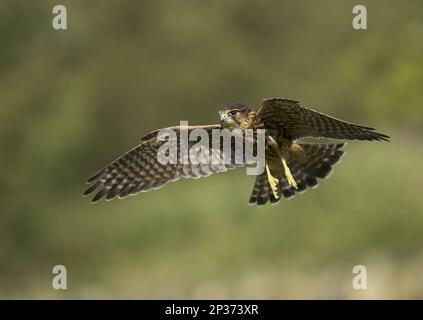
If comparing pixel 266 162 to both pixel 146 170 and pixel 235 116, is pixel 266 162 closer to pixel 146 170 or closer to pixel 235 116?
pixel 235 116

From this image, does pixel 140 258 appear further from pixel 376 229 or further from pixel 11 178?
pixel 11 178

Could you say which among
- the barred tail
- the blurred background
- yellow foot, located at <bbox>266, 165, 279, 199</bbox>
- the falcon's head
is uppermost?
the blurred background

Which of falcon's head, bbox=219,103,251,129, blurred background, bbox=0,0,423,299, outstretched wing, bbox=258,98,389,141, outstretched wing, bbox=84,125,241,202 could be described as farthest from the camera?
blurred background, bbox=0,0,423,299

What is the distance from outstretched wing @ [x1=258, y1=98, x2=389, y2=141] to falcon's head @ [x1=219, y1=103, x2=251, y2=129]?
13 centimetres

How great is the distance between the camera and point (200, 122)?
20469 millimetres

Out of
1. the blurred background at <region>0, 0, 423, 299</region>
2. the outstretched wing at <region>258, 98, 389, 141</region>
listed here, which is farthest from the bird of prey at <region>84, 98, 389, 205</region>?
the blurred background at <region>0, 0, 423, 299</region>

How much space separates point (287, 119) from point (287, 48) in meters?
15.8

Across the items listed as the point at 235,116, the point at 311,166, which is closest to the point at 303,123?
the point at 235,116

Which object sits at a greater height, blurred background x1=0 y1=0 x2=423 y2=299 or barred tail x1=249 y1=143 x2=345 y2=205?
blurred background x1=0 y1=0 x2=423 y2=299

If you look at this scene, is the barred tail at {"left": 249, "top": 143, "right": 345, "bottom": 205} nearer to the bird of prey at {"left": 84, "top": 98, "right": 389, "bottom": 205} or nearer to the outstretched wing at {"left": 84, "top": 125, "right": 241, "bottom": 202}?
the bird of prey at {"left": 84, "top": 98, "right": 389, "bottom": 205}

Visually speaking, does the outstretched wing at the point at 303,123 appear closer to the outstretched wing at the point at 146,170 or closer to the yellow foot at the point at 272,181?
the yellow foot at the point at 272,181

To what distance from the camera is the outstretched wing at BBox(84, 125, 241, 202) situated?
31.5 ft

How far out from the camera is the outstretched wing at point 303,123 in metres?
8.51
